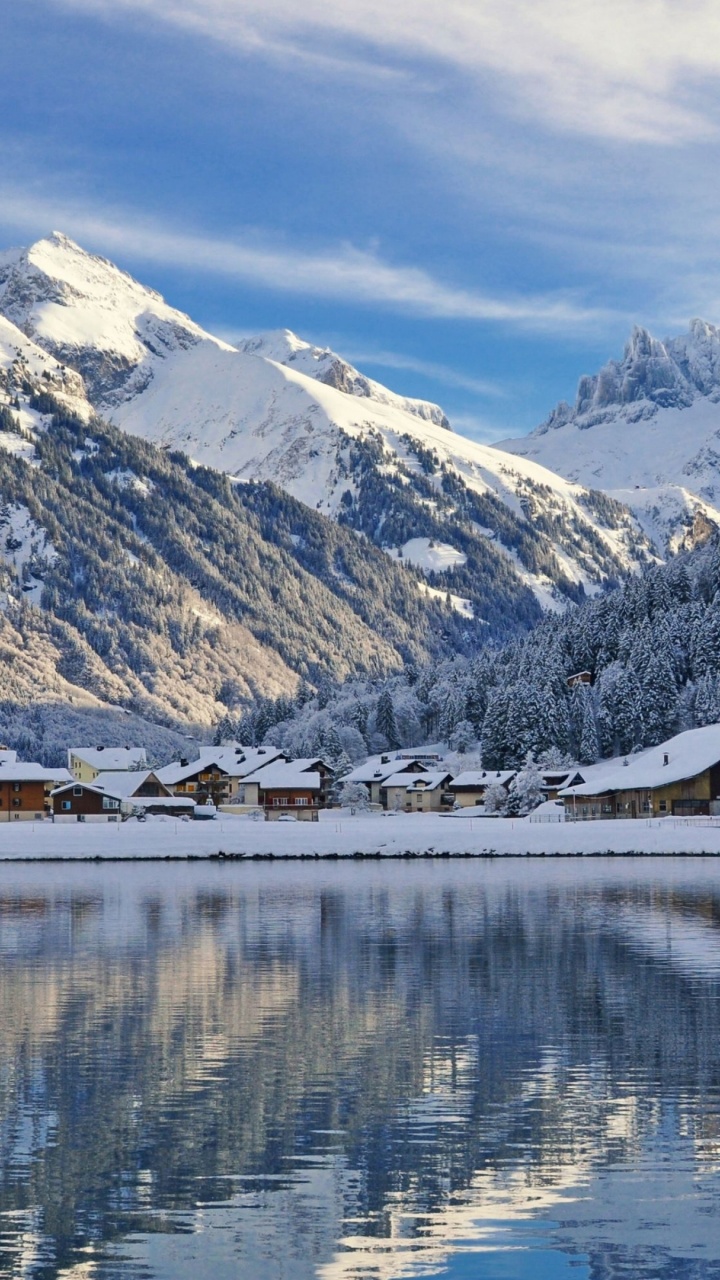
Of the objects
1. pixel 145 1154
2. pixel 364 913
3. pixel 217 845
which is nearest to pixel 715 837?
pixel 217 845

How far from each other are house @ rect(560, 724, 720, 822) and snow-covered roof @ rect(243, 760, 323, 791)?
4090 cm

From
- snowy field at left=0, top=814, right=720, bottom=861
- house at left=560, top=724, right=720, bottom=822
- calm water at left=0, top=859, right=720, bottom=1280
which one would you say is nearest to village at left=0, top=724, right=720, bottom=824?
house at left=560, top=724, right=720, bottom=822

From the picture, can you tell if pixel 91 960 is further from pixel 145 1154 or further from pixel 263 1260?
pixel 263 1260

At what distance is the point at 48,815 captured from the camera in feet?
576

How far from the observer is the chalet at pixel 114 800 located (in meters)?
176

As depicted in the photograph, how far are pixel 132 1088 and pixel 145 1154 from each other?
4425 mm

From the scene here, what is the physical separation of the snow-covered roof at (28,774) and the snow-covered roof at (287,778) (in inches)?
1015

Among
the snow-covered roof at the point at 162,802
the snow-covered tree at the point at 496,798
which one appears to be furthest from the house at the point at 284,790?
the snow-covered tree at the point at 496,798

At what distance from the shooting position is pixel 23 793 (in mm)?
174625

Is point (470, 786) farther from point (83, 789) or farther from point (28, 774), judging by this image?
point (28, 774)

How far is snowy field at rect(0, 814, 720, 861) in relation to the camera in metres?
119

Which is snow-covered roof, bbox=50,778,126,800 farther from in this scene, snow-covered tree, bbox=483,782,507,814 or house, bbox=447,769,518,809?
house, bbox=447,769,518,809

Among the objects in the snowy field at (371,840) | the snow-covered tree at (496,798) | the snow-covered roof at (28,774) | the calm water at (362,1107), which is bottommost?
the calm water at (362,1107)

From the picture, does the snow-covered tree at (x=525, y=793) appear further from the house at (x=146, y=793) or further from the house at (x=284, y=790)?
the house at (x=146, y=793)
